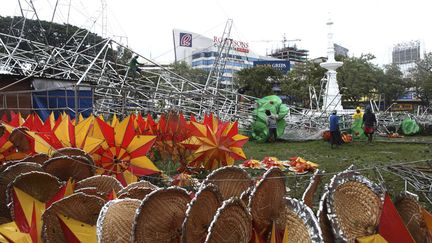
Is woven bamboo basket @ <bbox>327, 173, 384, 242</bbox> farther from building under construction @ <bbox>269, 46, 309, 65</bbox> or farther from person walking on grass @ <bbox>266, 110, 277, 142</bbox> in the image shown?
building under construction @ <bbox>269, 46, 309, 65</bbox>

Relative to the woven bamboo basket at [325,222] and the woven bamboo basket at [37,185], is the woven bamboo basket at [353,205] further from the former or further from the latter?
the woven bamboo basket at [37,185]

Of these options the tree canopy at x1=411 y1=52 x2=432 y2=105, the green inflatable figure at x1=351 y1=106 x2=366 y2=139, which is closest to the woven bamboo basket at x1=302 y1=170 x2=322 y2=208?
the green inflatable figure at x1=351 y1=106 x2=366 y2=139

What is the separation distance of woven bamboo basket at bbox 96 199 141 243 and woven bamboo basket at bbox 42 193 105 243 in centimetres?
35

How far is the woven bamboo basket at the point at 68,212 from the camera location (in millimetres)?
2160

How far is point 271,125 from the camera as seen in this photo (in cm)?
1360

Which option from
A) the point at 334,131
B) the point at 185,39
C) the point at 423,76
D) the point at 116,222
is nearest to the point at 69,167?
the point at 116,222

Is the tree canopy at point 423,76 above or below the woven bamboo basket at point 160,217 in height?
above

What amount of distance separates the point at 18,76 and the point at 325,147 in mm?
9183

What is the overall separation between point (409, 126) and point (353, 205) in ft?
55.1

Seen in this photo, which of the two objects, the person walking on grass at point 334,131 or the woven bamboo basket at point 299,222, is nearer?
the woven bamboo basket at point 299,222

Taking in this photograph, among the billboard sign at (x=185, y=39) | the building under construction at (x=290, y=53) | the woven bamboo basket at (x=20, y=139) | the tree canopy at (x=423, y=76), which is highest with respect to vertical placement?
the building under construction at (x=290, y=53)

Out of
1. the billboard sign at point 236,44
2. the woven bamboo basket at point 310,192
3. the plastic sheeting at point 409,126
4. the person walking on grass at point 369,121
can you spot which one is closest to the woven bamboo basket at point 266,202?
the woven bamboo basket at point 310,192

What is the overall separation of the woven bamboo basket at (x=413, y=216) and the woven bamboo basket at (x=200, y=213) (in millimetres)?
966

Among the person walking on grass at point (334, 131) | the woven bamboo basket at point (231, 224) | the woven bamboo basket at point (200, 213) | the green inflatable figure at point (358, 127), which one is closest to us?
the woven bamboo basket at point (231, 224)
